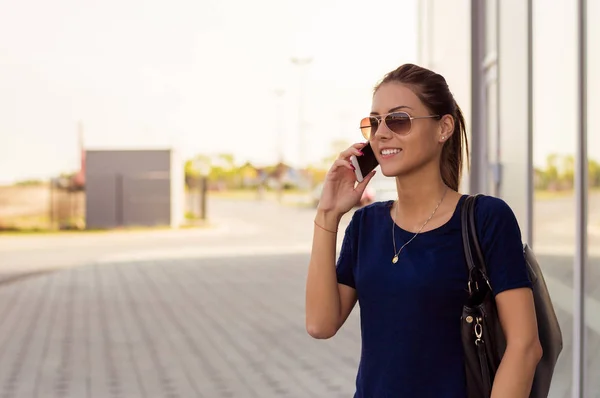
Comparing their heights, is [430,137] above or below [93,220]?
above

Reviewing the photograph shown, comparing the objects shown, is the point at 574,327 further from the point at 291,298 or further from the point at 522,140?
the point at 291,298

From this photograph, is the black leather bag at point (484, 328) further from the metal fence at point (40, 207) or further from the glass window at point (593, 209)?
the metal fence at point (40, 207)

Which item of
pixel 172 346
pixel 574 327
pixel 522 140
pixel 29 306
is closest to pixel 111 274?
pixel 29 306

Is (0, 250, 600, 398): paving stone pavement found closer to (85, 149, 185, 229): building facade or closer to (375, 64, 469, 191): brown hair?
(375, 64, 469, 191): brown hair

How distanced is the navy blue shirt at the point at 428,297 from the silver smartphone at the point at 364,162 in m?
0.24

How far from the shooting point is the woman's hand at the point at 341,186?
7.50 ft

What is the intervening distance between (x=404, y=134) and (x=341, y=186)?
26 centimetres

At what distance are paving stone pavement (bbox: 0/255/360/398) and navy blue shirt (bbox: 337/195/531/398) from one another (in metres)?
4.23

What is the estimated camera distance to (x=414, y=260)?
2029 millimetres

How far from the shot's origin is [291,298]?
459 inches

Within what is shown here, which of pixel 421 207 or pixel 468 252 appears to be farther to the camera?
pixel 421 207

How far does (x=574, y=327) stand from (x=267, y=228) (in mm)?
25292

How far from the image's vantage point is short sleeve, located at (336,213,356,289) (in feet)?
7.36

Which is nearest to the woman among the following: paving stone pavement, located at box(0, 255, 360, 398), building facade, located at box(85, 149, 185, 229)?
paving stone pavement, located at box(0, 255, 360, 398)
